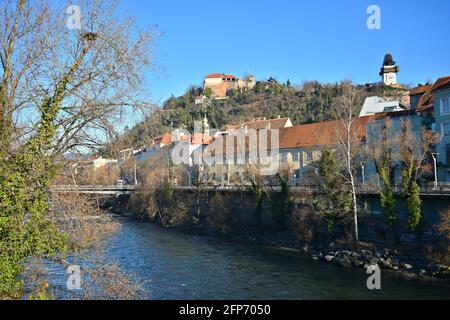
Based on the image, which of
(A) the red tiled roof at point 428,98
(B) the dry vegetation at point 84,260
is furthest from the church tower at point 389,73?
(B) the dry vegetation at point 84,260

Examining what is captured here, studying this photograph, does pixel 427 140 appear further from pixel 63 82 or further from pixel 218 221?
pixel 63 82

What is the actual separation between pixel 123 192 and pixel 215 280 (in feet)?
105

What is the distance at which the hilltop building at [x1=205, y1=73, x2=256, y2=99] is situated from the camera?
122 m

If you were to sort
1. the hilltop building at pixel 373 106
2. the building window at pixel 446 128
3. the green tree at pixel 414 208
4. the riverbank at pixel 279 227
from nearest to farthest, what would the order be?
the riverbank at pixel 279 227, the green tree at pixel 414 208, the building window at pixel 446 128, the hilltop building at pixel 373 106

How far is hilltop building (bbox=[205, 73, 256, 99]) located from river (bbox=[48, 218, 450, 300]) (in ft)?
320

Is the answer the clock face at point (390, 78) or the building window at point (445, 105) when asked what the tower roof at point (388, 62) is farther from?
the building window at point (445, 105)

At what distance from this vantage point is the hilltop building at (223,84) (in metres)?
122

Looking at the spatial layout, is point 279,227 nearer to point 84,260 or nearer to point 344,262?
point 344,262

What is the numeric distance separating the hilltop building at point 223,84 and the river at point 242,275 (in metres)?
97.5

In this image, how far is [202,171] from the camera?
46.8 meters

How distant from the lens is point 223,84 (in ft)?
406
